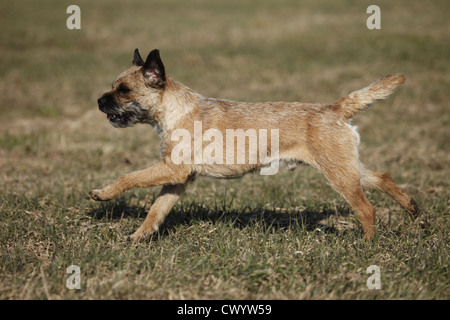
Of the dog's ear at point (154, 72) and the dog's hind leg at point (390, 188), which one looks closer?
the dog's ear at point (154, 72)

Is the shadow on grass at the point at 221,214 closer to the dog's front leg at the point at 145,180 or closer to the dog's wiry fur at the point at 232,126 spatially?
the dog's wiry fur at the point at 232,126

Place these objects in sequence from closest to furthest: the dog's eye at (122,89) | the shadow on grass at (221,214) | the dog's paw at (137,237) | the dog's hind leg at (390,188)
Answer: the dog's paw at (137,237)
the dog's eye at (122,89)
the dog's hind leg at (390,188)
the shadow on grass at (221,214)

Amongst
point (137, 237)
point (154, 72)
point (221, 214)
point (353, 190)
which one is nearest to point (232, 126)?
point (154, 72)

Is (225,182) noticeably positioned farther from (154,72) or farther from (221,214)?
(154,72)

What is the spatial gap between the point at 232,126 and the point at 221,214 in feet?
4.04

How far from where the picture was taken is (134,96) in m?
5.27

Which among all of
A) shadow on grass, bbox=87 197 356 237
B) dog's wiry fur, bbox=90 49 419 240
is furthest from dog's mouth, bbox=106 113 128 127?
shadow on grass, bbox=87 197 356 237

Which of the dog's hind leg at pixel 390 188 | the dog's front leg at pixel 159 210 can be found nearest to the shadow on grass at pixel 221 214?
the dog's front leg at pixel 159 210

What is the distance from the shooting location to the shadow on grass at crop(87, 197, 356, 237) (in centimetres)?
561

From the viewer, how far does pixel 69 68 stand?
54.2 ft

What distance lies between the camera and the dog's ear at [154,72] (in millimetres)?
5121

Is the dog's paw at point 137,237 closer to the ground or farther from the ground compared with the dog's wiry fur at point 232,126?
closer to the ground

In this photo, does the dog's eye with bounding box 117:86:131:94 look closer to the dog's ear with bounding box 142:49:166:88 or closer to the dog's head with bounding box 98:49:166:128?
the dog's head with bounding box 98:49:166:128

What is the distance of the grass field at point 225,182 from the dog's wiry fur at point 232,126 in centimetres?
43
